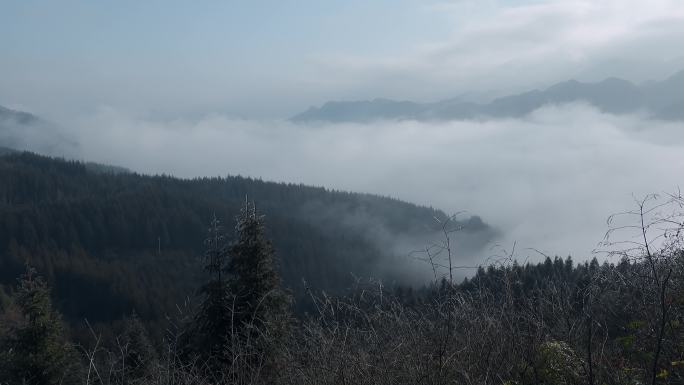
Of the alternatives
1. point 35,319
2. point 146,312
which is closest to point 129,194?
point 146,312

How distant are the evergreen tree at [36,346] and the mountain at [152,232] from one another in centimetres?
4976

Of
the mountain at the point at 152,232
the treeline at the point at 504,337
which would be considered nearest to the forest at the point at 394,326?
the treeline at the point at 504,337

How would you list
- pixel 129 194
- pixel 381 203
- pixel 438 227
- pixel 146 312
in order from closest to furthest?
1. pixel 438 227
2. pixel 146 312
3. pixel 129 194
4. pixel 381 203

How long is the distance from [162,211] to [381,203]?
5695cm

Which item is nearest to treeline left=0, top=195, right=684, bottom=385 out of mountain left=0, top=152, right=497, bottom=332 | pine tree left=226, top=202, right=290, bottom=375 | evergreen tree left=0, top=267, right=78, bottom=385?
pine tree left=226, top=202, right=290, bottom=375

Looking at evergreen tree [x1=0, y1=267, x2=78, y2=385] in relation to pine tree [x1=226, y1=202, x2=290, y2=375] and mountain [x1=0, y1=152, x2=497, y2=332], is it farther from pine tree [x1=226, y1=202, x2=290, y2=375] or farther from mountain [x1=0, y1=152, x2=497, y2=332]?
mountain [x1=0, y1=152, x2=497, y2=332]

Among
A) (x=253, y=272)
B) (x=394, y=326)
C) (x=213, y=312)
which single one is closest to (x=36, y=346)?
(x=213, y=312)

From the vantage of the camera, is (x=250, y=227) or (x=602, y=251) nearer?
(x=602, y=251)

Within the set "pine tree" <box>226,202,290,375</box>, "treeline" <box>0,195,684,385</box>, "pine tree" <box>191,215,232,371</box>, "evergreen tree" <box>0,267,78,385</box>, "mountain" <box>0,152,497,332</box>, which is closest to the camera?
"treeline" <box>0,195,684,385</box>

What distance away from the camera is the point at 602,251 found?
5000 mm

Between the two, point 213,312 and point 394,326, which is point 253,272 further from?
point 394,326

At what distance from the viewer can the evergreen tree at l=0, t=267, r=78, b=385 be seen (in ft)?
42.7

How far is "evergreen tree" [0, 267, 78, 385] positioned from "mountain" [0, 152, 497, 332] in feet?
163

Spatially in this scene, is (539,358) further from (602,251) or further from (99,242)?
(99,242)
